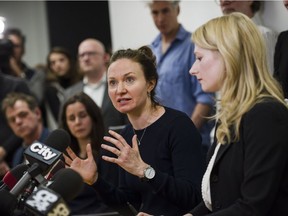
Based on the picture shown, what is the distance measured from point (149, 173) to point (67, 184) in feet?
1.86

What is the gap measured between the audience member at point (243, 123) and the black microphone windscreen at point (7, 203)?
630 millimetres

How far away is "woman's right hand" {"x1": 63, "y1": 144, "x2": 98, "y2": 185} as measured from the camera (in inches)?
96.3

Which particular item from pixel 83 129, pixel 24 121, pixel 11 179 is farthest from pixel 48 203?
pixel 24 121

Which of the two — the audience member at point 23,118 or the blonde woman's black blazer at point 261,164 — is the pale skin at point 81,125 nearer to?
the audience member at point 23,118

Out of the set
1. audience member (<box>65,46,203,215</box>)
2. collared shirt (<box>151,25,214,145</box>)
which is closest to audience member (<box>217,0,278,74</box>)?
collared shirt (<box>151,25,214,145</box>)

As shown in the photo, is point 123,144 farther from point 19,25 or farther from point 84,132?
point 19,25

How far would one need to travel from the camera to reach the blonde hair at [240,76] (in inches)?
76.9

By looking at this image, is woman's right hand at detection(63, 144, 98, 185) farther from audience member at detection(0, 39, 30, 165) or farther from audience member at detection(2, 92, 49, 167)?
audience member at detection(2, 92, 49, 167)

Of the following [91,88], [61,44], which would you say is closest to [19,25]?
[61,44]

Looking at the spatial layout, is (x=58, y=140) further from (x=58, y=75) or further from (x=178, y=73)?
(x=58, y=75)

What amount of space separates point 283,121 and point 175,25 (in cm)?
223

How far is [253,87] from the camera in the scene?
76.9 inches

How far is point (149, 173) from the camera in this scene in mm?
2301

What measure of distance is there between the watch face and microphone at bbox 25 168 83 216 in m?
0.52
